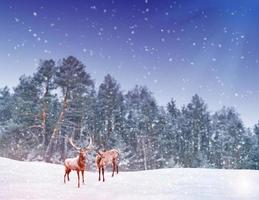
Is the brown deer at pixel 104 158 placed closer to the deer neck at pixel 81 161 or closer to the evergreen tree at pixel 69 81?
the deer neck at pixel 81 161

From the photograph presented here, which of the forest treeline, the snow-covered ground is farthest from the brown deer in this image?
the forest treeline

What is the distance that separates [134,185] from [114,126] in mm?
41438

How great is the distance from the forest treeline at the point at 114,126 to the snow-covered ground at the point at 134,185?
71.5ft

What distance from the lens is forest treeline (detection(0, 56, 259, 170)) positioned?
47.7m

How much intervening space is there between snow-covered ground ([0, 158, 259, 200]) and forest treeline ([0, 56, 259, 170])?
2178cm

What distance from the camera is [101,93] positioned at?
5834 centimetres

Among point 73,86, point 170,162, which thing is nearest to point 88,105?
point 73,86

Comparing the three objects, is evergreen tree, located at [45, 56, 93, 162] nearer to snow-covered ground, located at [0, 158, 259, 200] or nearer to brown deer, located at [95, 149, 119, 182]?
snow-covered ground, located at [0, 158, 259, 200]

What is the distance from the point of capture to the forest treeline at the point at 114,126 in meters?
47.7

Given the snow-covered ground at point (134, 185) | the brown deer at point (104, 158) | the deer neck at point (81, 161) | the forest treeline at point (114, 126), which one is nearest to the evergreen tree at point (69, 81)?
the forest treeline at point (114, 126)

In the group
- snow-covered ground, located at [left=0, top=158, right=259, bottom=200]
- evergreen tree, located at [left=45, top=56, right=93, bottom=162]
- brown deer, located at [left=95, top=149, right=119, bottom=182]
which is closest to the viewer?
snow-covered ground, located at [left=0, top=158, right=259, bottom=200]

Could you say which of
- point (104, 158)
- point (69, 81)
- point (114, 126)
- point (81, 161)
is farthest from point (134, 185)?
point (114, 126)

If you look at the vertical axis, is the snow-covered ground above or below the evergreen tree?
below

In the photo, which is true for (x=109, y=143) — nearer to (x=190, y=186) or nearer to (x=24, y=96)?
(x=24, y=96)
